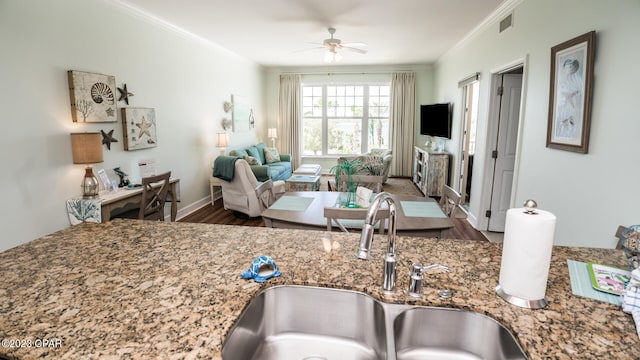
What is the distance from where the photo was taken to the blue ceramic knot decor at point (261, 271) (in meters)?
1.10

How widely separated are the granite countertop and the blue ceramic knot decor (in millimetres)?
25

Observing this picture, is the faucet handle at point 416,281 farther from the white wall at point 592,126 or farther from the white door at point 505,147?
the white door at point 505,147

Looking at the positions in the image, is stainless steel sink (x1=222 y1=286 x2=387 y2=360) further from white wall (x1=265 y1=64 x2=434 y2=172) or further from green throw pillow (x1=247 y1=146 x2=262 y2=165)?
white wall (x1=265 y1=64 x2=434 y2=172)

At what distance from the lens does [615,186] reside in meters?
1.94


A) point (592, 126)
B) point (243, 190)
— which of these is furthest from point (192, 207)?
point (592, 126)

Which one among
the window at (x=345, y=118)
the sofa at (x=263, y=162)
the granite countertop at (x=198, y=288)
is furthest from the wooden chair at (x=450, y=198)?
the window at (x=345, y=118)

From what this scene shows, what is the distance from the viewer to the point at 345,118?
841 centimetres

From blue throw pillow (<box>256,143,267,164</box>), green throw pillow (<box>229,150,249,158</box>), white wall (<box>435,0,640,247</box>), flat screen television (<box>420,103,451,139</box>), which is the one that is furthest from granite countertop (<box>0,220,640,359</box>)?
blue throw pillow (<box>256,143,267,164</box>)

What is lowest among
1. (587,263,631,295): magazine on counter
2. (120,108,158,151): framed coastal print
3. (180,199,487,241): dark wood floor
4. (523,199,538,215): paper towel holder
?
(180,199,487,241): dark wood floor

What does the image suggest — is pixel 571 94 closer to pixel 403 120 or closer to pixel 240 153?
pixel 240 153

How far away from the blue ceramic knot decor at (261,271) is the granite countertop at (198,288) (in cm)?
2

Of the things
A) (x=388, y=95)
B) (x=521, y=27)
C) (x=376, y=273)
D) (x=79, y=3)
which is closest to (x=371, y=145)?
(x=388, y=95)

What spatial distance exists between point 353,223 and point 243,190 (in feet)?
8.67

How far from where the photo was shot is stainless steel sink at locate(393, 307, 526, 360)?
972 mm
